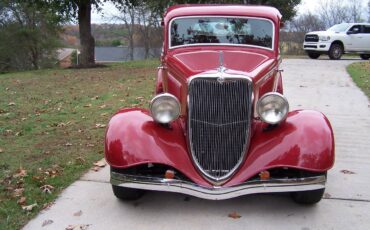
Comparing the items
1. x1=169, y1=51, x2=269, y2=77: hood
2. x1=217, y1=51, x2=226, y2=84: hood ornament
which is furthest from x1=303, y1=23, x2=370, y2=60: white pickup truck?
x1=217, y1=51, x2=226, y2=84: hood ornament

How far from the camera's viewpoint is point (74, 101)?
10781 mm

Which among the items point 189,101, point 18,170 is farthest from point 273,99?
point 18,170

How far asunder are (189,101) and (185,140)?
0.40m

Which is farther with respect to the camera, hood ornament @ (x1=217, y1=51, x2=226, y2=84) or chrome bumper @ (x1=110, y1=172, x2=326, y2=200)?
hood ornament @ (x1=217, y1=51, x2=226, y2=84)

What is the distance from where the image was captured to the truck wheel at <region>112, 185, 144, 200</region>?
4.73 m

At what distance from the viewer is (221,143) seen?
4.53 meters

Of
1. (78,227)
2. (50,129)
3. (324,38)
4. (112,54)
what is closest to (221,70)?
(78,227)

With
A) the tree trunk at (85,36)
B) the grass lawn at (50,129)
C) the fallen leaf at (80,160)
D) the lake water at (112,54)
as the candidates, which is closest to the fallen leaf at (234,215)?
the grass lawn at (50,129)

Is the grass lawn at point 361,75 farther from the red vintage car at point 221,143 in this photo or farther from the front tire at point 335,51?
the red vintage car at point 221,143

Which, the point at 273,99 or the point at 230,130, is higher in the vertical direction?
the point at 273,99

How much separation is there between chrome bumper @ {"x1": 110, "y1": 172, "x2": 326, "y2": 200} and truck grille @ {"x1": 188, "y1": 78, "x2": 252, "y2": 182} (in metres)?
0.20

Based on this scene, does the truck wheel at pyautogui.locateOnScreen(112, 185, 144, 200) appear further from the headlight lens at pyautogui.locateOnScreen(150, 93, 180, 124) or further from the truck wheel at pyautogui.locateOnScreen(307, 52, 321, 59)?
the truck wheel at pyautogui.locateOnScreen(307, 52, 321, 59)

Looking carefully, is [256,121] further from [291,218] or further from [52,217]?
[52,217]

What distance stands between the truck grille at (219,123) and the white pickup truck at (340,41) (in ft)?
59.5
